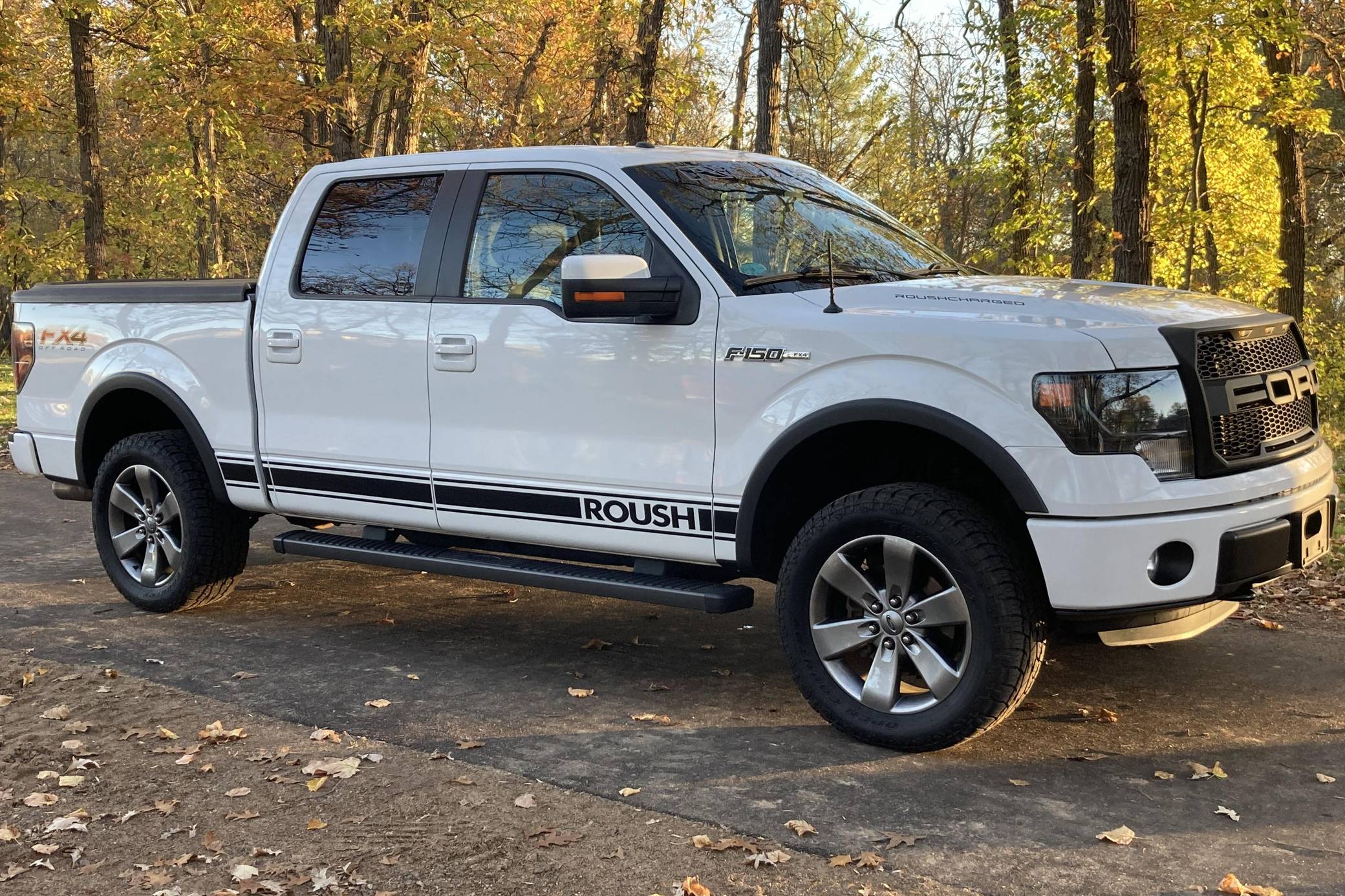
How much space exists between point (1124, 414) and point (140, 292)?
499 cm

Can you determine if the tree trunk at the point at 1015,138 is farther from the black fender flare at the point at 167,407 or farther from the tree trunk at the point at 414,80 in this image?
the black fender flare at the point at 167,407

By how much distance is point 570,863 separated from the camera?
3.57m

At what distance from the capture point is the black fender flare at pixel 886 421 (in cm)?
414

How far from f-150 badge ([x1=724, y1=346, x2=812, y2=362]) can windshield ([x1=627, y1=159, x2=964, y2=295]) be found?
0.26 meters

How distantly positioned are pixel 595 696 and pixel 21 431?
4081 mm

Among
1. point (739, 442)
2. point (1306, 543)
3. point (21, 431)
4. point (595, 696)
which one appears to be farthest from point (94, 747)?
point (1306, 543)

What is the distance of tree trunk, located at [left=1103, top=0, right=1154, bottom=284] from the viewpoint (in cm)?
934

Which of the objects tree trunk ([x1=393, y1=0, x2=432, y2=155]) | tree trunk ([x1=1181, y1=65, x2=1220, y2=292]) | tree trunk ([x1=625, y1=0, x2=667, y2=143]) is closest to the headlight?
tree trunk ([x1=625, y1=0, x2=667, y2=143])

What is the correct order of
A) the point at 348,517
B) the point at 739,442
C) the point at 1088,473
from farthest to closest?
the point at 348,517 → the point at 739,442 → the point at 1088,473

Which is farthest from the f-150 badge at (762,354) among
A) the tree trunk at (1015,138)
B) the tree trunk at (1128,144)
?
the tree trunk at (1015,138)

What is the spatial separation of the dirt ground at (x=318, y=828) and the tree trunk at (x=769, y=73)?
32.1 feet

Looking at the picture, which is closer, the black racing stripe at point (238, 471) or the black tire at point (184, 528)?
the black racing stripe at point (238, 471)

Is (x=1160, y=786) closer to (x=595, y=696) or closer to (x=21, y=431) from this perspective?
(x=595, y=696)

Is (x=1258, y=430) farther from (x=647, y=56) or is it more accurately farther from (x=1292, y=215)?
(x=1292, y=215)
